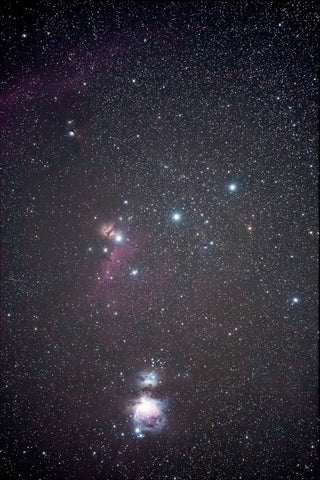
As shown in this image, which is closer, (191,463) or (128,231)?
(128,231)

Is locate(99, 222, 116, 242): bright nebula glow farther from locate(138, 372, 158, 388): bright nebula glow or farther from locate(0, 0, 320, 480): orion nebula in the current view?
locate(138, 372, 158, 388): bright nebula glow

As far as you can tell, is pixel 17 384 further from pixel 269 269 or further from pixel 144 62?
pixel 144 62

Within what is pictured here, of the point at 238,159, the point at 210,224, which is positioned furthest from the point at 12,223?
the point at 238,159

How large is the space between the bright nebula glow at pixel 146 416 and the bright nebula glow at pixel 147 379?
0.31 feet

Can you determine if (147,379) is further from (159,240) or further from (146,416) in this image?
(159,240)

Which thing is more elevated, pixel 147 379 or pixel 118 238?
pixel 118 238

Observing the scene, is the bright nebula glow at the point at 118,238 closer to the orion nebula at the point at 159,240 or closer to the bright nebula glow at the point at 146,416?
the orion nebula at the point at 159,240

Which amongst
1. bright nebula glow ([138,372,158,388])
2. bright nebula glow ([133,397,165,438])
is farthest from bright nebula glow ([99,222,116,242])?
bright nebula glow ([133,397,165,438])

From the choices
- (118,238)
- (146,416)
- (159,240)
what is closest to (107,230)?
(118,238)

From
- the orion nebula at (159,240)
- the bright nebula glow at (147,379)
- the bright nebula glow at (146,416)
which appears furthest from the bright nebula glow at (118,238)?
the bright nebula glow at (146,416)

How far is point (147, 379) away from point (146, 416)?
24 cm

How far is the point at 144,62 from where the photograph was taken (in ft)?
4.82

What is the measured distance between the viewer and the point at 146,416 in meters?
1.62

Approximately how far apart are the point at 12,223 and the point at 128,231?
69 cm
